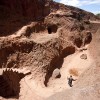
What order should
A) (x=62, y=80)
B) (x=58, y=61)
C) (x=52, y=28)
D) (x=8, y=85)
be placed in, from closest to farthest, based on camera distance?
(x=8, y=85) → (x=62, y=80) → (x=58, y=61) → (x=52, y=28)

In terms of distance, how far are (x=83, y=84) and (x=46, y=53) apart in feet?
32.8

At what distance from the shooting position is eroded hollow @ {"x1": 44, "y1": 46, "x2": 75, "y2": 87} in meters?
25.0

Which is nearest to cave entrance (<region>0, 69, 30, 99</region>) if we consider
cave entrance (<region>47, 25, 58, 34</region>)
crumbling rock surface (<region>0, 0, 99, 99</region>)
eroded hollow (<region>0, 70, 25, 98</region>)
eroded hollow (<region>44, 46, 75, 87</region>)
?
eroded hollow (<region>0, 70, 25, 98</region>)

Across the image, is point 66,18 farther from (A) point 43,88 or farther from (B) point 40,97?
(B) point 40,97

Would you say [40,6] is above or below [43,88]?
above

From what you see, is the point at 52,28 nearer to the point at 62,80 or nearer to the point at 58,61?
the point at 58,61

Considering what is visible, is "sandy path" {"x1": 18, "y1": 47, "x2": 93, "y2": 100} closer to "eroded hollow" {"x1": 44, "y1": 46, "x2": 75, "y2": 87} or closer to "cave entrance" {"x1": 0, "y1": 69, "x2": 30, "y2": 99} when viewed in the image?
"eroded hollow" {"x1": 44, "y1": 46, "x2": 75, "y2": 87}

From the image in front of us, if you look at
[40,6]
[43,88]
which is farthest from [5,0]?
[43,88]

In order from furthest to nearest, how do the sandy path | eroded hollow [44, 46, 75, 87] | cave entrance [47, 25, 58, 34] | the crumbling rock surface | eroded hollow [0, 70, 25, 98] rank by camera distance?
cave entrance [47, 25, 58, 34] → eroded hollow [44, 46, 75, 87] → the crumbling rock surface → the sandy path → eroded hollow [0, 70, 25, 98]

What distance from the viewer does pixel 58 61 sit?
27828mm

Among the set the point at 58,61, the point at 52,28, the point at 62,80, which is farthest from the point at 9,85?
the point at 52,28

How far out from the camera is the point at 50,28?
31266 millimetres

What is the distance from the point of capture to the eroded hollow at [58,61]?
82.0 feet

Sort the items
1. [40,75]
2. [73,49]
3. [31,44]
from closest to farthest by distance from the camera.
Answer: [40,75], [31,44], [73,49]
